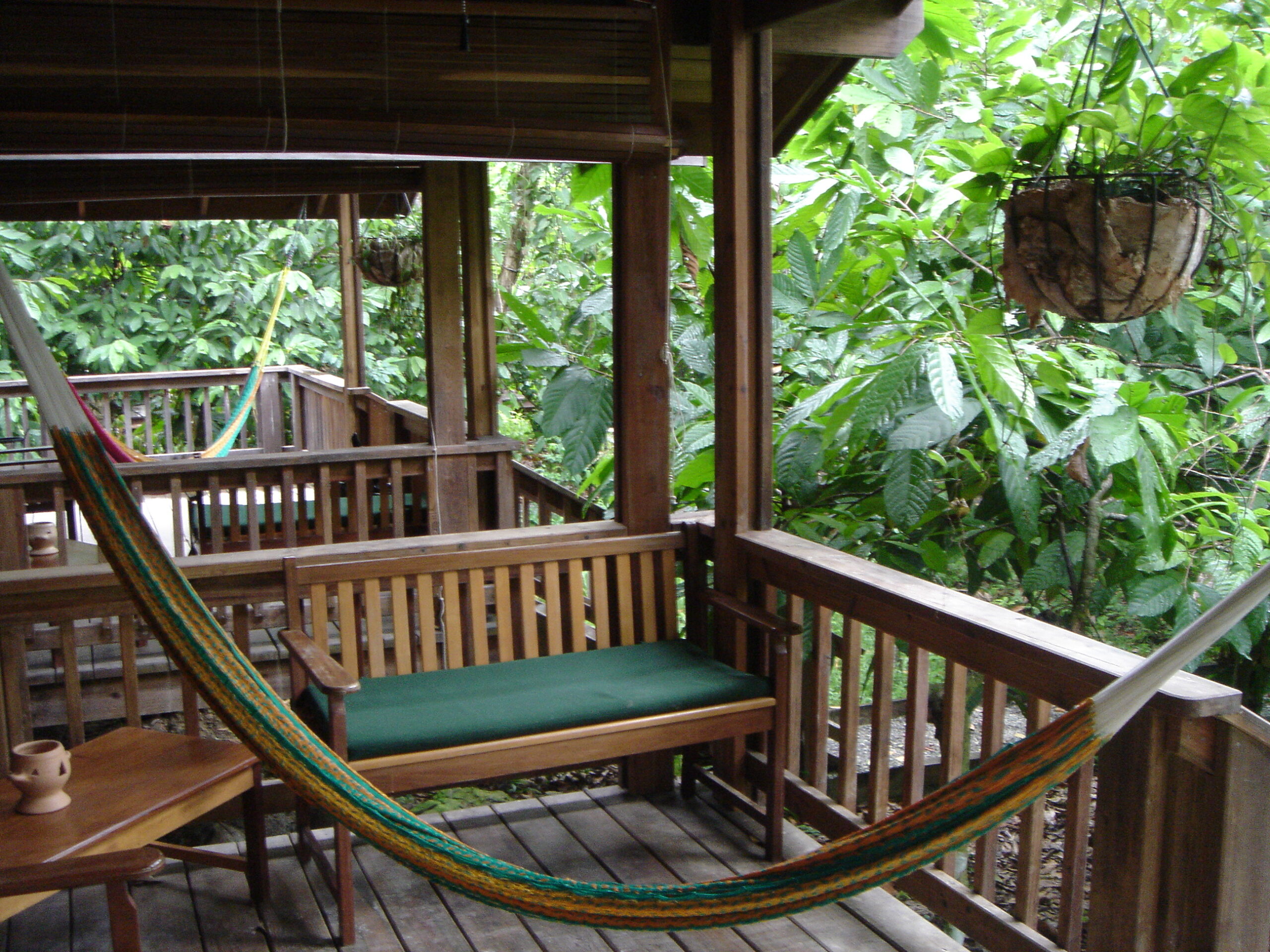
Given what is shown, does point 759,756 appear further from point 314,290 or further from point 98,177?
point 314,290

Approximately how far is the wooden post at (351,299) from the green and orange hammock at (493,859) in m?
4.75

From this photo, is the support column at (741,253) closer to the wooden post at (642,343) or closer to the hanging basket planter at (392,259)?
the wooden post at (642,343)

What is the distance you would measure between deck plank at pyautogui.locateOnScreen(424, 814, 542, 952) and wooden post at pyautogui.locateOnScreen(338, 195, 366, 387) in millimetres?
4581

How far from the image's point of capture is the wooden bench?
Answer: 6.27 ft

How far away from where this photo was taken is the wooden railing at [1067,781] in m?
1.62

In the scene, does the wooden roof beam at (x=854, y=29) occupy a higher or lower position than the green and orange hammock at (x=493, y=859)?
higher

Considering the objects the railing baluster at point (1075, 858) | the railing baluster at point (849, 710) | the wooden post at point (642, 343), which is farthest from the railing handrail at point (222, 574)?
the railing baluster at point (1075, 858)

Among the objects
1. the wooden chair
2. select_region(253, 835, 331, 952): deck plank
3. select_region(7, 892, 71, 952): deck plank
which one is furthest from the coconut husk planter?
select_region(7, 892, 71, 952): deck plank

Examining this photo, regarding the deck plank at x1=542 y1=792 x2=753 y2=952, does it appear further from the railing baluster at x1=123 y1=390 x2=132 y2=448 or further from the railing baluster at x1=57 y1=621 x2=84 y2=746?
the railing baluster at x1=123 y1=390 x2=132 y2=448

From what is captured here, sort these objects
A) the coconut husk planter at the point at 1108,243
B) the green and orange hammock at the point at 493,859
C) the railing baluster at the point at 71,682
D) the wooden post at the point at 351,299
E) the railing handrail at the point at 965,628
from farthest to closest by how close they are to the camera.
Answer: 1. the wooden post at the point at 351,299
2. the railing baluster at the point at 71,682
3. the coconut husk planter at the point at 1108,243
4. the railing handrail at the point at 965,628
5. the green and orange hammock at the point at 493,859

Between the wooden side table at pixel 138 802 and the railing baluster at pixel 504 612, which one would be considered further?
the railing baluster at pixel 504 612

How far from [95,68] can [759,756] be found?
2223mm

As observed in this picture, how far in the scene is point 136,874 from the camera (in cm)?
155

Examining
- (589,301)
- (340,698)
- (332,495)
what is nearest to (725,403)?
(589,301)
